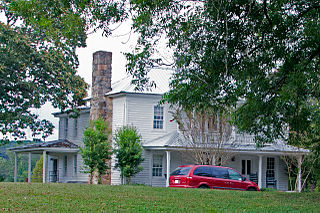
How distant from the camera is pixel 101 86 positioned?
115 ft

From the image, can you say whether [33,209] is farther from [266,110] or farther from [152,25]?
[266,110]

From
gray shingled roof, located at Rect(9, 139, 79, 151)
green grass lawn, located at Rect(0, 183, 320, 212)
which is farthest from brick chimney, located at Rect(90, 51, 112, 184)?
green grass lawn, located at Rect(0, 183, 320, 212)

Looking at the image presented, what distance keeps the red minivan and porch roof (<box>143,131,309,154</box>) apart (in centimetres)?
616

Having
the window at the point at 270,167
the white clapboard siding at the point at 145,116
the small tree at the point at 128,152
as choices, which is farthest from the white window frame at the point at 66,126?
the window at the point at 270,167

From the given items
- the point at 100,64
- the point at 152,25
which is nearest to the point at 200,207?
the point at 152,25

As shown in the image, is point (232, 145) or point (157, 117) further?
point (157, 117)

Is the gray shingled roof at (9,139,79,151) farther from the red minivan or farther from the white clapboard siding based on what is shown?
the red minivan

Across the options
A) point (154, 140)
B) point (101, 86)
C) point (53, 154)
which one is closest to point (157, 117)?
point (154, 140)

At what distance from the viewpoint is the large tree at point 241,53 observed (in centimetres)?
1416

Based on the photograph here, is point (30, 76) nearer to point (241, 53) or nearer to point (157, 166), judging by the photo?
point (157, 166)

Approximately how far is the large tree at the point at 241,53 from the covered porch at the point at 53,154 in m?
20.9

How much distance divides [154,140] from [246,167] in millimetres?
7315

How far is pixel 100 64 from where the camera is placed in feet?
115

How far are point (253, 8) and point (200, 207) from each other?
586 centimetres
